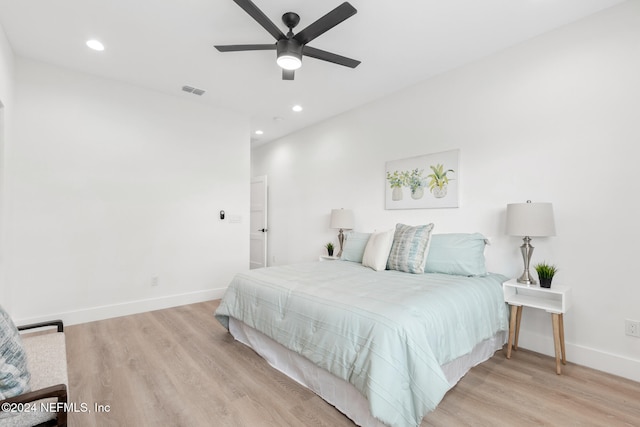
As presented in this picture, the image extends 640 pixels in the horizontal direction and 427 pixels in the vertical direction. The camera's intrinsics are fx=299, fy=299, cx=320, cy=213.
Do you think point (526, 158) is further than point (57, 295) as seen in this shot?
No

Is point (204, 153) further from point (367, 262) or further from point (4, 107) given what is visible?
point (367, 262)

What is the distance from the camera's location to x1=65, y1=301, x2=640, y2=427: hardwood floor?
1766 millimetres

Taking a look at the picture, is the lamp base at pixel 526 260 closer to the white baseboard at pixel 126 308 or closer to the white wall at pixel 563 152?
the white wall at pixel 563 152

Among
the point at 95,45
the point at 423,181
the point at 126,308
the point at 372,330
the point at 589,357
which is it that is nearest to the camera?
the point at 372,330

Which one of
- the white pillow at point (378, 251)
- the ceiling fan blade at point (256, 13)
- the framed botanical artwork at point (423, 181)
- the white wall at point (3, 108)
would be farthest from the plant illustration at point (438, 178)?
the white wall at point (3, 108)

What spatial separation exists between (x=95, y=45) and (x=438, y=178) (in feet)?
12.3

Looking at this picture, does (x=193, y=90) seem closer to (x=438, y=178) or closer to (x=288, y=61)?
(x=288, y=61)

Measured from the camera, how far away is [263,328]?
2.39 meters

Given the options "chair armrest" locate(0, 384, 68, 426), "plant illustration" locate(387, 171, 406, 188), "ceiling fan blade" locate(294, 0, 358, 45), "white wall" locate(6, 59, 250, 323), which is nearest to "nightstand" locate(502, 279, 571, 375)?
"plant illustration" locate(387, 171, 406, 188)

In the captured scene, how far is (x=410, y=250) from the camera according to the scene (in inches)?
116

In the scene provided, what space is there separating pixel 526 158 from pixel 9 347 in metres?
3.69

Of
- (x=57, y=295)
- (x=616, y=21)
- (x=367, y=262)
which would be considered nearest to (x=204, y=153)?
(x=57, y=295)

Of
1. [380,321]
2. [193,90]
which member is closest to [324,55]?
[380,321]

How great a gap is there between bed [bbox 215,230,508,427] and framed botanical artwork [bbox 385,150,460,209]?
941mm
